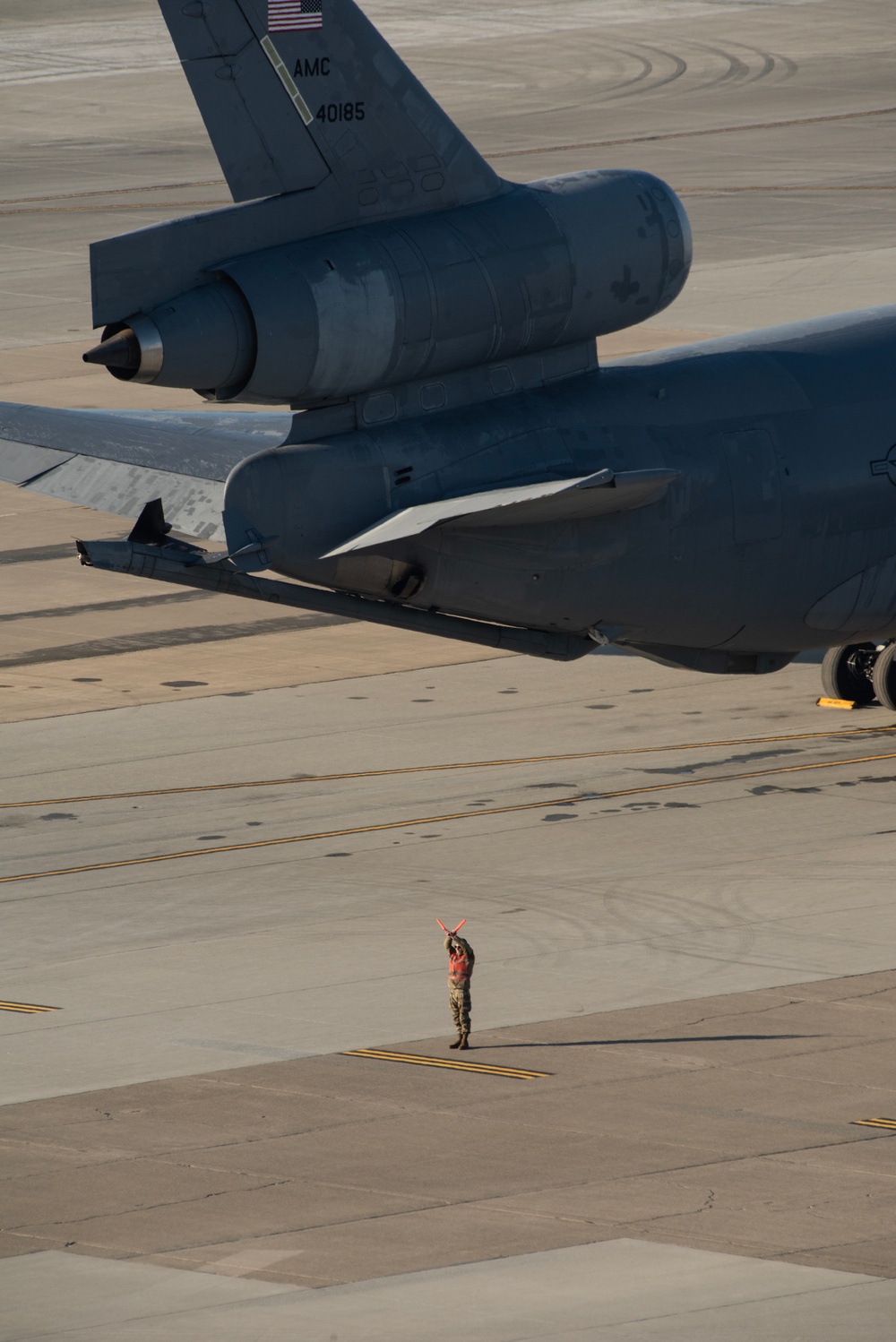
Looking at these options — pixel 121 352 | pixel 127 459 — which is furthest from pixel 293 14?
pixel 127 459

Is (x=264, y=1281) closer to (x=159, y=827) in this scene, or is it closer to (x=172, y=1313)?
(x=172, y=1313)

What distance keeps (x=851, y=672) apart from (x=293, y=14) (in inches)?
594

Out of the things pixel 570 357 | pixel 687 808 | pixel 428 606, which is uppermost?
pixel 570 357

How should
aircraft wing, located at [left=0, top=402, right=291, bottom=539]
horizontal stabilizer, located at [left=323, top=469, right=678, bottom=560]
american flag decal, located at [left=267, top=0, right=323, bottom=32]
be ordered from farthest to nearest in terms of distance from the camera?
aircraft wing, located at [left=0, top=402, right=291, bottom=539] → american flag decal, located at [left=267, top=0, right=323, bottom=32] → horizontal stabilizer, located at [left=323, top=469, right=678, bottom=560]

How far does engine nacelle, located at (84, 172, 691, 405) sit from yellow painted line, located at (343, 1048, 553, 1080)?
809 centimetres

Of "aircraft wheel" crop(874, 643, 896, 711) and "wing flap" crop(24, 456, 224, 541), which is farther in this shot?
"aircraft wheel" crop(874, 643, 896, 711)

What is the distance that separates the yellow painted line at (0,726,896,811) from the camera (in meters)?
34.6

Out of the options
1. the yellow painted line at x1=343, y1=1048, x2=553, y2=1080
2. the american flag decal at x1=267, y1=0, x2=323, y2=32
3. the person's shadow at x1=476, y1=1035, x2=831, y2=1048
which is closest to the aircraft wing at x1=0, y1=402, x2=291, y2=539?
the american flag decal at x1=267, y1=0, x2=323, y2=32

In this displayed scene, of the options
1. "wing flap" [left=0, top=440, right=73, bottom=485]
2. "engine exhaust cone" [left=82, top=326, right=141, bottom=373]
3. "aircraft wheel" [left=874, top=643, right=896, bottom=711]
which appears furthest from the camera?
"aircraft wheel" [left=874, top=643, right=896, bottom=711]

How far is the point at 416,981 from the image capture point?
86.7ft

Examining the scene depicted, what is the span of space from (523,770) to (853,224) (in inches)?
2125

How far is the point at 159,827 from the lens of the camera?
109 ft

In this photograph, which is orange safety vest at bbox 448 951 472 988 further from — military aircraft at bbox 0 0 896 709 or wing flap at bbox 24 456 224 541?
wing flap at bbox 24 456 224 541

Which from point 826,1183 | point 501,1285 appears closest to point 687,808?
point 826,1183
